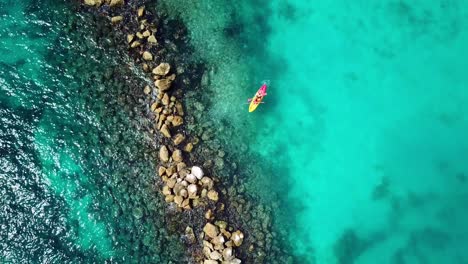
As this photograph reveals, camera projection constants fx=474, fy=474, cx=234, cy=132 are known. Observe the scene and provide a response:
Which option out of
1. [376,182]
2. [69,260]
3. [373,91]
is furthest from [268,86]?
[69,260]

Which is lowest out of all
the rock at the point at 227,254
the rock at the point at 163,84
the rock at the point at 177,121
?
the rock at the point at 227,254

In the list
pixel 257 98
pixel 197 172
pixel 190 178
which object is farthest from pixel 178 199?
pixel 257 98

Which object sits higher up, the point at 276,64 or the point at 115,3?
the point at 276,64

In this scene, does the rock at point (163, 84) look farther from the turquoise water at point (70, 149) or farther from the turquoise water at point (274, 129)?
the turquoise water at point (274, 129)

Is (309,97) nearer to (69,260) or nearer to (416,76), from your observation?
(416,76)

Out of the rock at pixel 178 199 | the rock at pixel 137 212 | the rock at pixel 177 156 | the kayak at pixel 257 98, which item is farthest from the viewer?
the kayak at pixel 257 98

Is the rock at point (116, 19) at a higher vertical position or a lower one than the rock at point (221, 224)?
higher

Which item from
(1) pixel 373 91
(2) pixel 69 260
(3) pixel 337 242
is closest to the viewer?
(2) pixel 69 260

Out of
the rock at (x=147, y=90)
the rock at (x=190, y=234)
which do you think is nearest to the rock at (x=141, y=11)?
the rock at (x=147, y=90)

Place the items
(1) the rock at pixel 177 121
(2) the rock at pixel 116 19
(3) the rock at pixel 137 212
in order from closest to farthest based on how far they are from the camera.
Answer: (3) the rock at pixel 137 212, (1) the rock at pixel 177 121, (2) the rock at pixel 116 19
